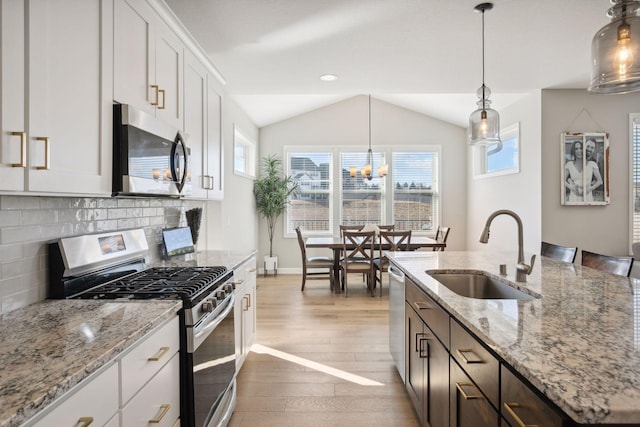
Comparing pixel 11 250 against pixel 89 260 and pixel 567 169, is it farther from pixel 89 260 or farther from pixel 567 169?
pixel 567 169

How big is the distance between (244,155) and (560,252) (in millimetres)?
4746

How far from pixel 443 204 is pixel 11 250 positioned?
646 centimetres

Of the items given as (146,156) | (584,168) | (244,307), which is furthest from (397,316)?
(584,168)

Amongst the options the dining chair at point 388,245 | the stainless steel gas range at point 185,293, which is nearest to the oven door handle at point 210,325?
the stainless steel gas range at point 185,293

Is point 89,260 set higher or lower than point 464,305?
higher

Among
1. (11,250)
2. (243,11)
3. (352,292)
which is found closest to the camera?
(11,250)

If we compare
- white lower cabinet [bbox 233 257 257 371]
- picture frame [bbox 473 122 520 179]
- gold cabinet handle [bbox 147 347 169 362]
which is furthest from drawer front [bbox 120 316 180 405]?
picture frame [bbox 473 122 520 179]

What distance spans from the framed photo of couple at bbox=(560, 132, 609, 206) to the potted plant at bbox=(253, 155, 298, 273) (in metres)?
4.09

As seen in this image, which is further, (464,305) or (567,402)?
(464,305)

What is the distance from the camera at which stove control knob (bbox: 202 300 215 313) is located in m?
1.70

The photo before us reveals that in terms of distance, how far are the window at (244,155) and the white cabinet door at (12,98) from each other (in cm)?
416

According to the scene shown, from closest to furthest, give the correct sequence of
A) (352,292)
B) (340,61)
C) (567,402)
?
(567,402) < (340,61) < (352,292)

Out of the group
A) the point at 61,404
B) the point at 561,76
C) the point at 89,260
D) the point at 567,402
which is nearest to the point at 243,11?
the point at 89,260

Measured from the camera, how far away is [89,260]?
177 cm
